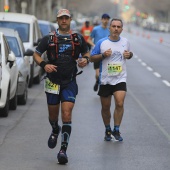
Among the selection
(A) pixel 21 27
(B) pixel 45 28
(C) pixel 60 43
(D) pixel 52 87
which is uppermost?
(C) pixel 60 43

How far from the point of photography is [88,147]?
408 inches

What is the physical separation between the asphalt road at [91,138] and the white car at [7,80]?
0.69 ft

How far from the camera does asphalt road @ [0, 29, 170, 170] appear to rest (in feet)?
29.9

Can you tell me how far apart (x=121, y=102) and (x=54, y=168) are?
2.42 metres

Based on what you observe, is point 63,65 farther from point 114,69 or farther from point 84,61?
point 114,69

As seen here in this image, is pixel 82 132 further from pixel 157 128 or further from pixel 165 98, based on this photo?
pixel 165 98

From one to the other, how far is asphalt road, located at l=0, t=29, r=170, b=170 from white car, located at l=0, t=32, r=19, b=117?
0.69ft

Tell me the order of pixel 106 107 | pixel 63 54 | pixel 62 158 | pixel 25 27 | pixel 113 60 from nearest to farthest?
pixel 62 158, pixel 63 54, pixel 113 60, pixel 106 107, pixel 25 27

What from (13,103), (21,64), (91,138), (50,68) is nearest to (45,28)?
(21,64)

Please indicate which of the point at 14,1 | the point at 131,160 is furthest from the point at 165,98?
the point at 14,1

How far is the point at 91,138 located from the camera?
37.0 ft

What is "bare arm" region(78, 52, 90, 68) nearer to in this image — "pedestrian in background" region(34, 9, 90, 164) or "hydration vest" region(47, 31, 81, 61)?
"pedestrian in background" region(34, 9, 90, 164)

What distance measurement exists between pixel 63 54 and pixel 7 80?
4.33 m

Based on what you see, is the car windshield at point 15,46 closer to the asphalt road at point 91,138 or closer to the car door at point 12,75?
the asphalt road at point 91,138
